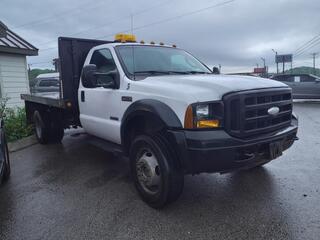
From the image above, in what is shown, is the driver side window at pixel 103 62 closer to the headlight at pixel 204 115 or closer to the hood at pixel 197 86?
the hood at pixel 197 86

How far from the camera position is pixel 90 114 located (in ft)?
16.6

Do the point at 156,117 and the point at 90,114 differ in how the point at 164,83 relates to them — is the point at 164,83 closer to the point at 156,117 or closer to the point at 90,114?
the point at 156,117

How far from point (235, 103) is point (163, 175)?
1111mm

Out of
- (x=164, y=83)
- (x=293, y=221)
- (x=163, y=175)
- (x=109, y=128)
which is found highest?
(x=164, y=83)

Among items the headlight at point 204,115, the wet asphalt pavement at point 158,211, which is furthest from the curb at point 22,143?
the headlight at point 204,115

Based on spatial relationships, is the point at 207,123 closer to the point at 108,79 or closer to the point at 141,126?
the point at 141,126

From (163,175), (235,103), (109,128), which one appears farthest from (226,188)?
(109,128)

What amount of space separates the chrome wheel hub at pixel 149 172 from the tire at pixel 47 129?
387cm

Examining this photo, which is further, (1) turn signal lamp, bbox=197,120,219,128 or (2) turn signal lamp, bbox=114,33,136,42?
(2) turn signal lamp, bbox=114,33,136,42

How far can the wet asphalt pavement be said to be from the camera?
3082 millimetres

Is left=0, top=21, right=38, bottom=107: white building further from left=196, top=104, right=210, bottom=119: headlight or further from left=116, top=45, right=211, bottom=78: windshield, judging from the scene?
left=196, top=104, right=210, bottom=119: headlight

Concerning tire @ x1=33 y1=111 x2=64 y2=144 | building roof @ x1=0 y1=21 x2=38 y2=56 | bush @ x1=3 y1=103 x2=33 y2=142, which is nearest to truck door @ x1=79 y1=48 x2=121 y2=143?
tire @ x1=33 y1=111 x2=64 y2=144

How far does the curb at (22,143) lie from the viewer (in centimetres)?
700

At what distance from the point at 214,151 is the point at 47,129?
5171mm
